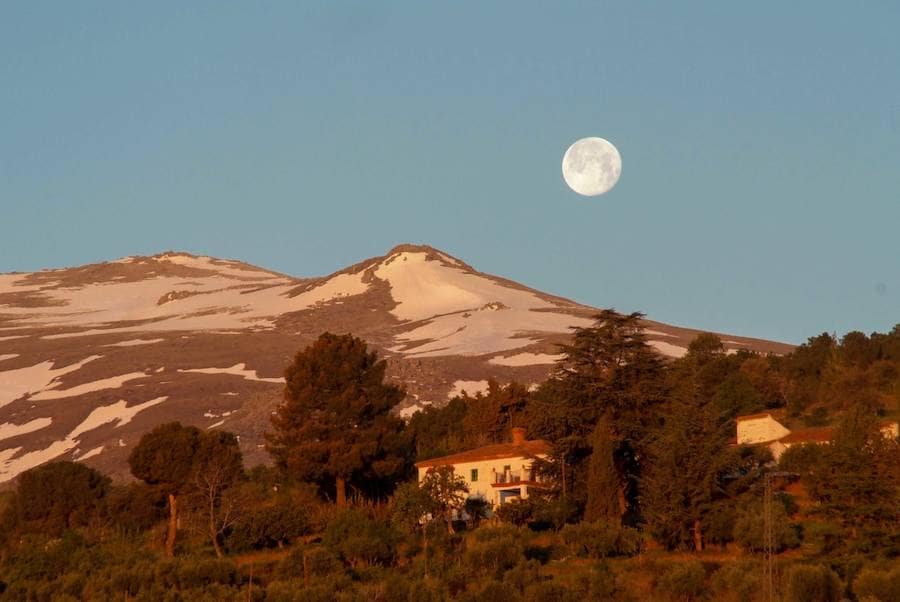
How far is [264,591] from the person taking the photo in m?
Result: 41.1

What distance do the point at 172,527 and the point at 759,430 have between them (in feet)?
93.6

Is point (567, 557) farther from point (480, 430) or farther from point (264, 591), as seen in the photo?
point (480, 430)

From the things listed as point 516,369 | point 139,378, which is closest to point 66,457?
point 139,378

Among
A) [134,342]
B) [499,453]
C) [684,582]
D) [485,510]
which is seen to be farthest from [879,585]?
[134,342]

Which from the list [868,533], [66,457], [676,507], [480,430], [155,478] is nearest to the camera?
[868,533]

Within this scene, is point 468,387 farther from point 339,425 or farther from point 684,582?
point 684,582

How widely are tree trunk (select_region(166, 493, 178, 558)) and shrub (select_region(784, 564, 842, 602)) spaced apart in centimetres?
2339

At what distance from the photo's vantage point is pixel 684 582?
3938 cm

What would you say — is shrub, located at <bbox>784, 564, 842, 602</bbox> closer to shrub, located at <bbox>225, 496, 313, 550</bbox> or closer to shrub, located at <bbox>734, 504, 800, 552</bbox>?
shrub, located at <bbox>734, 504, 800, 552</bbox>

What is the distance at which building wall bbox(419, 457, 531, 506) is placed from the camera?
5875 cm

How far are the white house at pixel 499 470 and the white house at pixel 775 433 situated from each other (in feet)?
32.1

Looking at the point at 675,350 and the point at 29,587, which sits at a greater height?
the point at 675,350

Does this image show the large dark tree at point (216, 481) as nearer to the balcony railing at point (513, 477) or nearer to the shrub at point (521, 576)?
the balcony railing at point (513, 477)

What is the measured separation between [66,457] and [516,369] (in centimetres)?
4746
